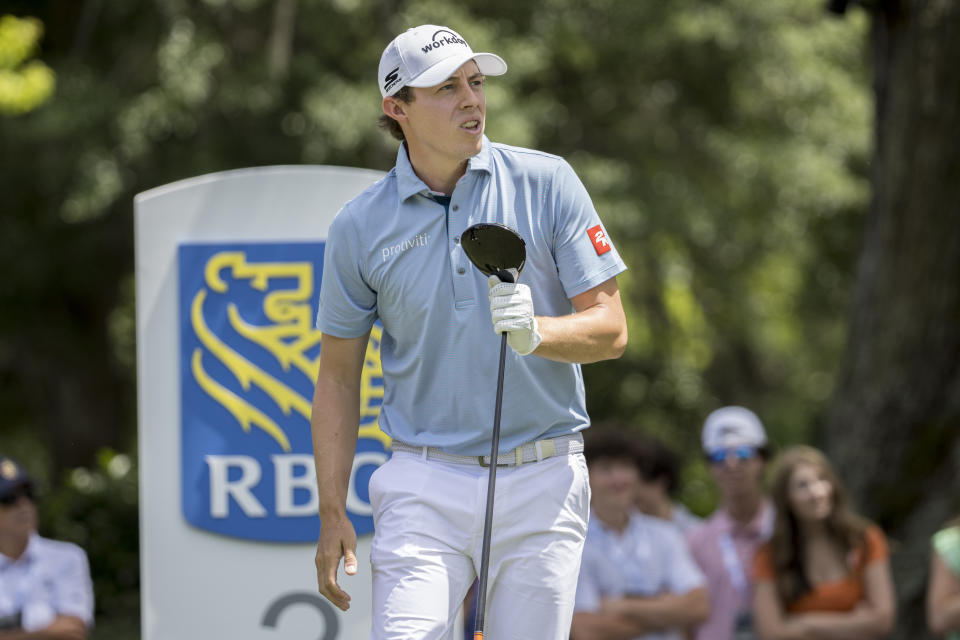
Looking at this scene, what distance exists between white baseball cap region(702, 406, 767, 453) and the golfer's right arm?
10.6 feet

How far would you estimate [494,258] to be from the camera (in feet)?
10.8

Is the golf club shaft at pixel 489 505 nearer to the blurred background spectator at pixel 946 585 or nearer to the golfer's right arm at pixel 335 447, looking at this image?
the golfer's right arm at pixel 335 447

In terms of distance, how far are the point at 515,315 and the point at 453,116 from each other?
0.66 metres

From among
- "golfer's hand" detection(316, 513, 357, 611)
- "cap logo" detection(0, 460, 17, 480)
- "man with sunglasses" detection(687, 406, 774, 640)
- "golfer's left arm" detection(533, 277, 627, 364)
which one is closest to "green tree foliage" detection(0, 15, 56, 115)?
"cap logo" detection(0, 460, 17, 480)

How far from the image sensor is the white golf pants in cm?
342

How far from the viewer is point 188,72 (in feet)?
37.2

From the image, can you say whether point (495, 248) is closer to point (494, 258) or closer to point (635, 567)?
point (494, 258)

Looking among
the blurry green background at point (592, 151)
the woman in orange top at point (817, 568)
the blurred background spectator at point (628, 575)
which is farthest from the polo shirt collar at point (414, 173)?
the blurry green background at point (592, 151)

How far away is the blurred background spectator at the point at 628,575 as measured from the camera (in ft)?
19.1

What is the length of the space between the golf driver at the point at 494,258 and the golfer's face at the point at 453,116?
0.33 meters

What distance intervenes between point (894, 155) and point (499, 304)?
6.32m

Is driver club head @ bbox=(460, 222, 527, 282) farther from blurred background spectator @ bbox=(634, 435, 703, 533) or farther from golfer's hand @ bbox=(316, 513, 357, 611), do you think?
blurred background spectator @ bbox=(634, 435, 703, 533)

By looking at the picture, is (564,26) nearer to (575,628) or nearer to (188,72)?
(188,72)

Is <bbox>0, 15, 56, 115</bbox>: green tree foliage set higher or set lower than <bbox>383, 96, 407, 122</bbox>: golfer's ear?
higher
